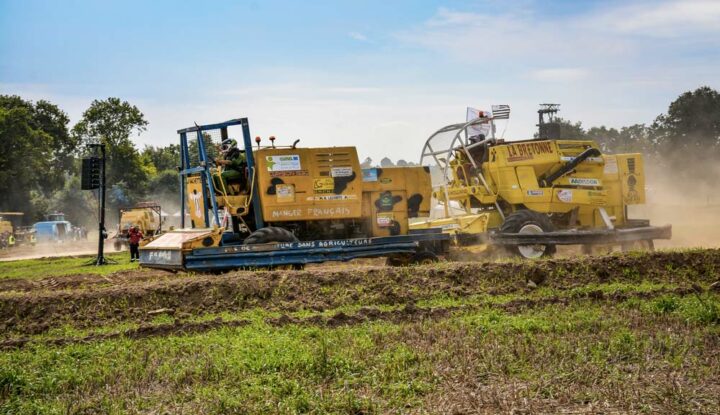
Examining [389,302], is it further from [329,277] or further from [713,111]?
[713,111]

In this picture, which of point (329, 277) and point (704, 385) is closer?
point (704, 385)

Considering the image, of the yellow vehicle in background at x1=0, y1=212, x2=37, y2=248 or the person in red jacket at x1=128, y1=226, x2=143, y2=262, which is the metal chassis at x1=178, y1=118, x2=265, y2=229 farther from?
the yellow vehicle in background at x1=0, y1=212, x2=37, y2=248

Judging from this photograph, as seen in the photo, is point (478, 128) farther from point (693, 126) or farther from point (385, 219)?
point (693, 126)

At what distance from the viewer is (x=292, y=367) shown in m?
7.00

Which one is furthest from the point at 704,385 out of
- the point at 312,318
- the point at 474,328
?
the point at 312,318

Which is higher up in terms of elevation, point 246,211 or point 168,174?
point 168,174

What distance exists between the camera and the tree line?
5800 cm

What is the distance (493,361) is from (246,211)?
8.18 metres

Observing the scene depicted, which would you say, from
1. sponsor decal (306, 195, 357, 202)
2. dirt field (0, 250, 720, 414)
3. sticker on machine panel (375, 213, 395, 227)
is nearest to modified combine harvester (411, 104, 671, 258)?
sticker on machine panel (375, 213, 395, 227)

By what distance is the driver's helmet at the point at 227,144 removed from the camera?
14406 millimetres

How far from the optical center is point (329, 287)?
1144cm

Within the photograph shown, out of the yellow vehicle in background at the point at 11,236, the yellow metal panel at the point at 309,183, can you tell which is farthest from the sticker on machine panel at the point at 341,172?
the yellow vehicle in background at the point at 11,236

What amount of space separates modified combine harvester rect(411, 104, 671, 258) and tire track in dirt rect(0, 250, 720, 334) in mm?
3524

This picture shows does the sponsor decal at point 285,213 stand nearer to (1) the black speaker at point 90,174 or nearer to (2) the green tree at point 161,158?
(1) the black speaker at point 90,174
